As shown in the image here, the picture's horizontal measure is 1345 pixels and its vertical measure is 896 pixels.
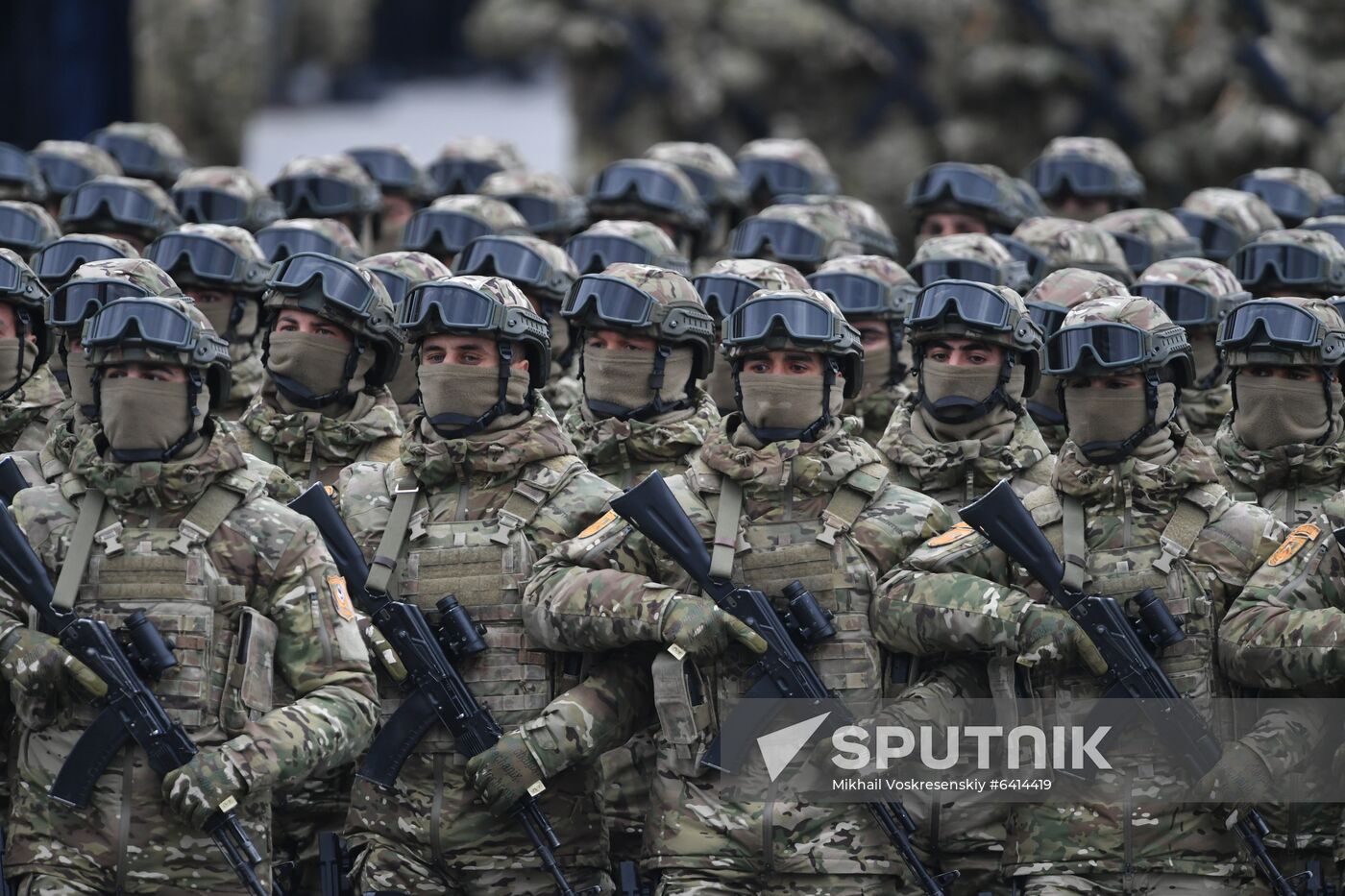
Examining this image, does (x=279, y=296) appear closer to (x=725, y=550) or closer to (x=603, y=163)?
(x=725, y=550)

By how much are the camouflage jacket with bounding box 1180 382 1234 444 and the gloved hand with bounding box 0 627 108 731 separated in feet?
19.6

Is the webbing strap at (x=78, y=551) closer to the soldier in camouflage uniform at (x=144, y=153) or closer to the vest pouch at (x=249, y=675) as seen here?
the vest pouch at (x=249, y=675)

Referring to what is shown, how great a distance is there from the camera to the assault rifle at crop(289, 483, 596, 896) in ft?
29.8

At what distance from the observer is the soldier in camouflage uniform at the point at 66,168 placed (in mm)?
17000

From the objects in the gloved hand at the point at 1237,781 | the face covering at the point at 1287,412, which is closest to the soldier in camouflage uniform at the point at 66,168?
the face covering at the point at 1287,412

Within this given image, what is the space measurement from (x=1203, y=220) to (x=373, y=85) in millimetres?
25302

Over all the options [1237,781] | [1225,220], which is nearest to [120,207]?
[1225,220]

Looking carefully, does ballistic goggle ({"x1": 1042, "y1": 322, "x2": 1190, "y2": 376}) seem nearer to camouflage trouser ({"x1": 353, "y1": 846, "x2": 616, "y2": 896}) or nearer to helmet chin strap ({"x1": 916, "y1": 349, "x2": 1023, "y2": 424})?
helmet chin strap ({"x1": 916, "y1": 349, "x2": 1023, "y2": 424})

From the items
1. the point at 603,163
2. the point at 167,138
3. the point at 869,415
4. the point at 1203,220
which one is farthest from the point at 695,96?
the point at 869,415

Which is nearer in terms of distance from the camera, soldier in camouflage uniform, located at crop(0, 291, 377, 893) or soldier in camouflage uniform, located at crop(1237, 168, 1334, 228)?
soldier in camouflage uniform, located at crop(0, 291, 377, 893)

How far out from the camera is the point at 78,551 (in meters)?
8.20

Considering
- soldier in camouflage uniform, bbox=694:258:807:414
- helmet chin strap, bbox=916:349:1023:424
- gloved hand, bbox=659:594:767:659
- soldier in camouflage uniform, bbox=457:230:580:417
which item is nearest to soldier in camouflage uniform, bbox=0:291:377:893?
gloved hand, bbox=659:594:767:659

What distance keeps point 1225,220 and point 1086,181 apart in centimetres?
157

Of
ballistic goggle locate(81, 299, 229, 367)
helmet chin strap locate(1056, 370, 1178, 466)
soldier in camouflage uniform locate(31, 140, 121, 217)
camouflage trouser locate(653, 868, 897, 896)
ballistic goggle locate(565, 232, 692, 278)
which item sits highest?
ballistic goggle locate(81, 299, 229, 367)
